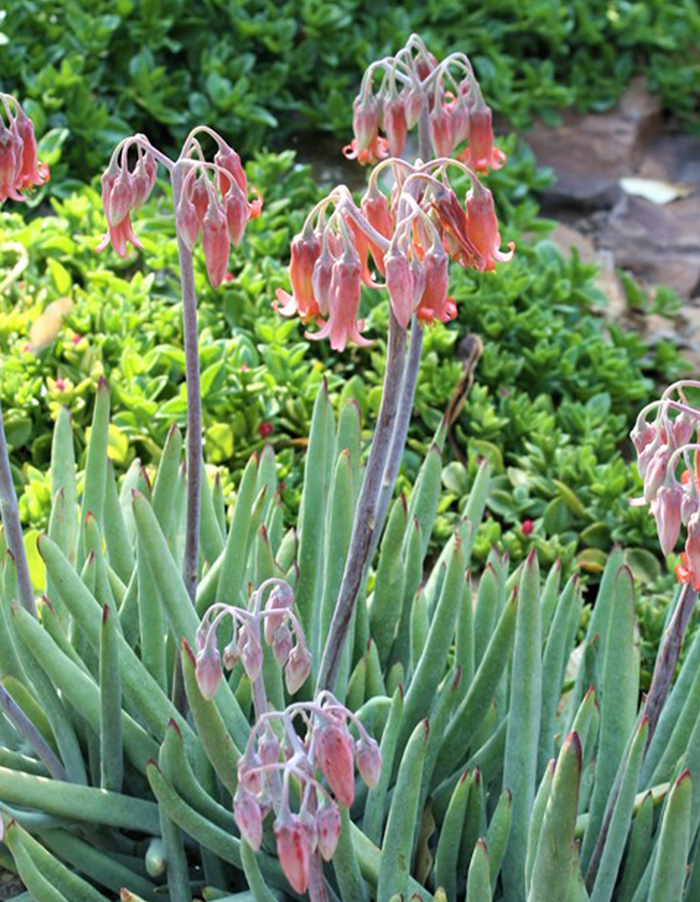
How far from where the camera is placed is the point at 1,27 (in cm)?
394

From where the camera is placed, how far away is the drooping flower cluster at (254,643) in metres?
1.37

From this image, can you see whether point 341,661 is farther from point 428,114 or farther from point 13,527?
point 428,114

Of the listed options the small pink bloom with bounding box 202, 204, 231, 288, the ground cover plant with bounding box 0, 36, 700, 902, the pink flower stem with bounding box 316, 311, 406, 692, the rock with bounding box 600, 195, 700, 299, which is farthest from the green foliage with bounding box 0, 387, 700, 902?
the rock with bounding box 600, 195, 700, 299

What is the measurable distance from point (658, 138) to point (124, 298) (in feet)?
7.79

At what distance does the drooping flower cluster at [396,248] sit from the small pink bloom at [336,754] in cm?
41

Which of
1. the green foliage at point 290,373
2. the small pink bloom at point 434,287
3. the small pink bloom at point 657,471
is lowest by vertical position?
the green foliage at point 290,373

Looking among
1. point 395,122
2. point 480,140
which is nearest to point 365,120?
point 395,122

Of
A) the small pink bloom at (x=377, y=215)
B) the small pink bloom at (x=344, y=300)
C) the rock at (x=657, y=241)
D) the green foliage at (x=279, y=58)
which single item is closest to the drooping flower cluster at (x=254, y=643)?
the small pink bloom at (x=344, y=300)

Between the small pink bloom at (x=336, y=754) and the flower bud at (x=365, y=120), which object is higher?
the flower bud at (x=365, y=120)

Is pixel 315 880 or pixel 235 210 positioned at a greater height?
pixel 235 210

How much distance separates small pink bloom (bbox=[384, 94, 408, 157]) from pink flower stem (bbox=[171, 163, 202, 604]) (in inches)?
12.2

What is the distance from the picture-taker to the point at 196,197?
1582 millimetres

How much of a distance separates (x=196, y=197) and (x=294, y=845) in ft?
2.45

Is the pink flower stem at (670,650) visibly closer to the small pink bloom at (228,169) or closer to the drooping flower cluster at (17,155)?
the small pink bloom at (228,169)
